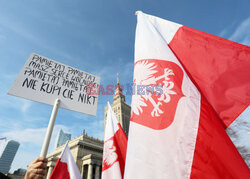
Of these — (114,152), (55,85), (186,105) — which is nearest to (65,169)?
(114,152)

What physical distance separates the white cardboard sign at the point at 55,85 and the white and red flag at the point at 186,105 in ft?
4.42

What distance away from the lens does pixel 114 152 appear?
16.1 ft

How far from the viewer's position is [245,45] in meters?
2.72

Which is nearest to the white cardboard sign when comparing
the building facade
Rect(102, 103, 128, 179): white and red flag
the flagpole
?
the flagpole

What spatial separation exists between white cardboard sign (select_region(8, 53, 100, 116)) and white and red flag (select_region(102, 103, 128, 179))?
2511mm

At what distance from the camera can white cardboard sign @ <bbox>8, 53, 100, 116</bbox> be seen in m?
2.62

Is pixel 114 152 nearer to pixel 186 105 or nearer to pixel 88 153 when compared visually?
pixel 186 105

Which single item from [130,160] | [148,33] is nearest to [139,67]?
[148,33]

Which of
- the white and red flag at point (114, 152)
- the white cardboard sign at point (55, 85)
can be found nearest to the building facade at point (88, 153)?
the white and red flag at point (114, 152)

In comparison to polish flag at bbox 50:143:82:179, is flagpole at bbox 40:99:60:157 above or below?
above

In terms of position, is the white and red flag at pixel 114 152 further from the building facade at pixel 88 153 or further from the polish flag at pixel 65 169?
the building facade at pixel 88 153

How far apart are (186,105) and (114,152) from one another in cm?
374

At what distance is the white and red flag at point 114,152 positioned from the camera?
4.49 meters

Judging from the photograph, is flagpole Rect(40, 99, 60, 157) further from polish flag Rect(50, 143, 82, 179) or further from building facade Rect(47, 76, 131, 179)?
building facade Rect(47, 76, 131, 179)
